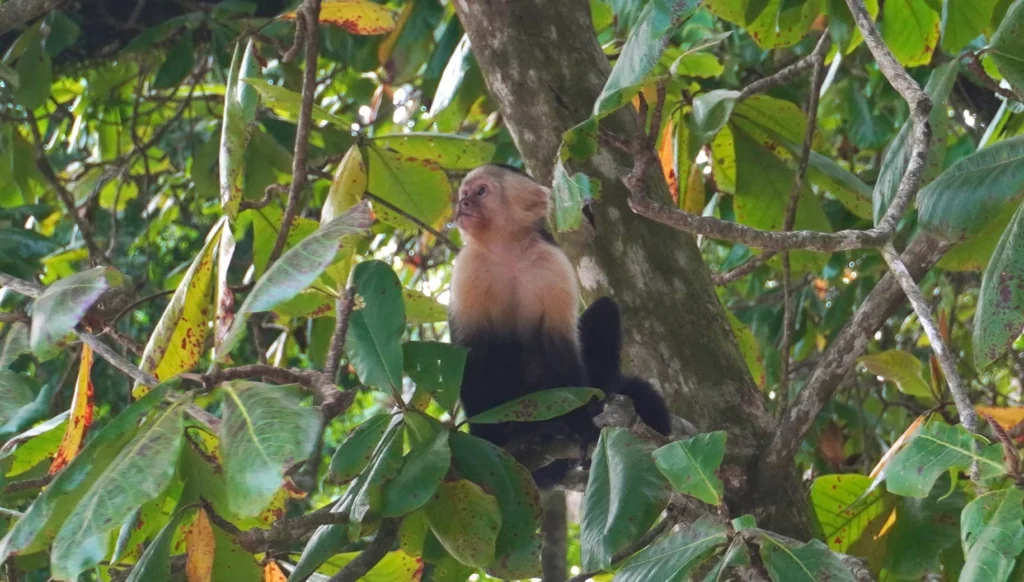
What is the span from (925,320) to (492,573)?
76cm

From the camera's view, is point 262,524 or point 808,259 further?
point 808,259

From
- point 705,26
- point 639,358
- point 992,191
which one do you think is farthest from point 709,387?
point 705,26

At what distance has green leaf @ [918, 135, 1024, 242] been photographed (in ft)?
4.62

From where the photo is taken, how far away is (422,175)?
2514mm

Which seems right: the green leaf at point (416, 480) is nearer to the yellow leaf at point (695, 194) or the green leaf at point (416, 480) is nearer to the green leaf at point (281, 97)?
the green leaf at point (281, 97)

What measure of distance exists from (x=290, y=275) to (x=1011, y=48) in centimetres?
116

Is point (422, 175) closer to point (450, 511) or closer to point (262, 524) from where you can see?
point (262, 524)

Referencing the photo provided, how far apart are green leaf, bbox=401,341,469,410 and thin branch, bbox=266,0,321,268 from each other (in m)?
0.43

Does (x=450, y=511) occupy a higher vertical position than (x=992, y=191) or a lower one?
lower

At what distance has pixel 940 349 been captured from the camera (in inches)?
53.8

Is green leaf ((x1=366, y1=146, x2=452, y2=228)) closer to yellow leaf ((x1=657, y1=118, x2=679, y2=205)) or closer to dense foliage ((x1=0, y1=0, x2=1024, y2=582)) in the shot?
dense foliage ((x1=0, y1=0, x2=1024, y2=582))

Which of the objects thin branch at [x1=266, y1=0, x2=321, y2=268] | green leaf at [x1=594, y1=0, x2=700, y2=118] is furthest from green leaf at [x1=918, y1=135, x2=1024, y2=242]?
thin branch at [x1=266, y1=0, x2=321, y2=268]

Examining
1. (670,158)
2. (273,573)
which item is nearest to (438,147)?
(670,158)

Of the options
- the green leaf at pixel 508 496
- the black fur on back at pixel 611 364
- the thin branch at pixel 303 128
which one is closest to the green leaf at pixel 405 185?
the thin branch at pixel 303 128
